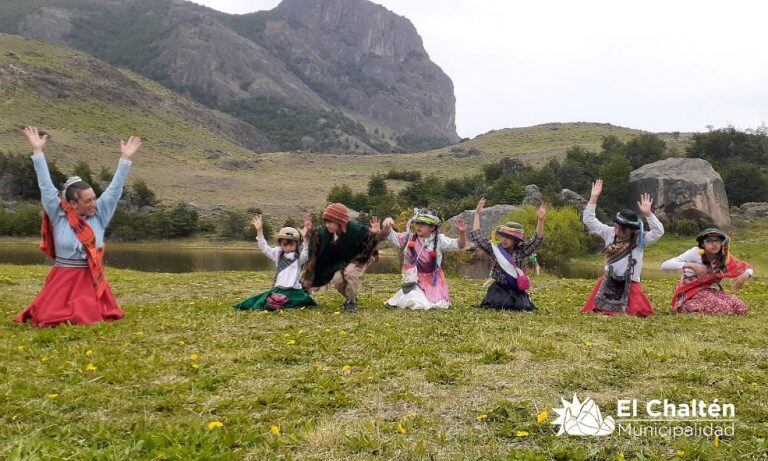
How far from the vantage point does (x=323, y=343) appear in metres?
8.11

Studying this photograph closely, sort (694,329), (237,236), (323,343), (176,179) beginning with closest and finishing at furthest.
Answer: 1. (323,343)
2. (694,329)
3. (237,236)
4. (176,179)

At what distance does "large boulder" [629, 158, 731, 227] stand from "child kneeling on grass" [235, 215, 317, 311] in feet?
205

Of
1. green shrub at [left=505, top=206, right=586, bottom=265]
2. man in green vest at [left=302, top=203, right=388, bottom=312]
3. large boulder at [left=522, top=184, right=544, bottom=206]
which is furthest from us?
large boulder at [left=522, top=184, right=544, bottom=206]

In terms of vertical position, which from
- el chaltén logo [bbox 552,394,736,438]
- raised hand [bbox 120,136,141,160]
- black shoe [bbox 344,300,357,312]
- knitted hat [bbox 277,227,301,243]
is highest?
raised hand [bbox 120,136,141,160]

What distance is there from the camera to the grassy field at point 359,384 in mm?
4301

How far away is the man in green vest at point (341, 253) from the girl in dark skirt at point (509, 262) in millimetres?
2555

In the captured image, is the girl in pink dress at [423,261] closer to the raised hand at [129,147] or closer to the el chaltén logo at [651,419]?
the raised hand at [129,147]

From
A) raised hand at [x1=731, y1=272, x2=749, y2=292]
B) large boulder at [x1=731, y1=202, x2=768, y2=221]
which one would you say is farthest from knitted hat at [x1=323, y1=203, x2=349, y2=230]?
large boulder at [x1=731, y1=202, x2=768, y2=221]

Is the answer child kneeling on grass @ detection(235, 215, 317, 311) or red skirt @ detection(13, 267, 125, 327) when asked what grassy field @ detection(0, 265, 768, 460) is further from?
child kneeling on grass @ detection(235, 215, 317, 311)

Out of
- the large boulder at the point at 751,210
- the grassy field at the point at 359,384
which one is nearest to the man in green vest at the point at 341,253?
the grassy field at the point at 359,384

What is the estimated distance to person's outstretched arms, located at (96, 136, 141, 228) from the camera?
9727mm

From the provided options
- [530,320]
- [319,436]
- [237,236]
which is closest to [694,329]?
[530,320]

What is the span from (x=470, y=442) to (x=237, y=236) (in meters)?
65.7

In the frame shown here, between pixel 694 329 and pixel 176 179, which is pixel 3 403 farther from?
pixel 176 179
